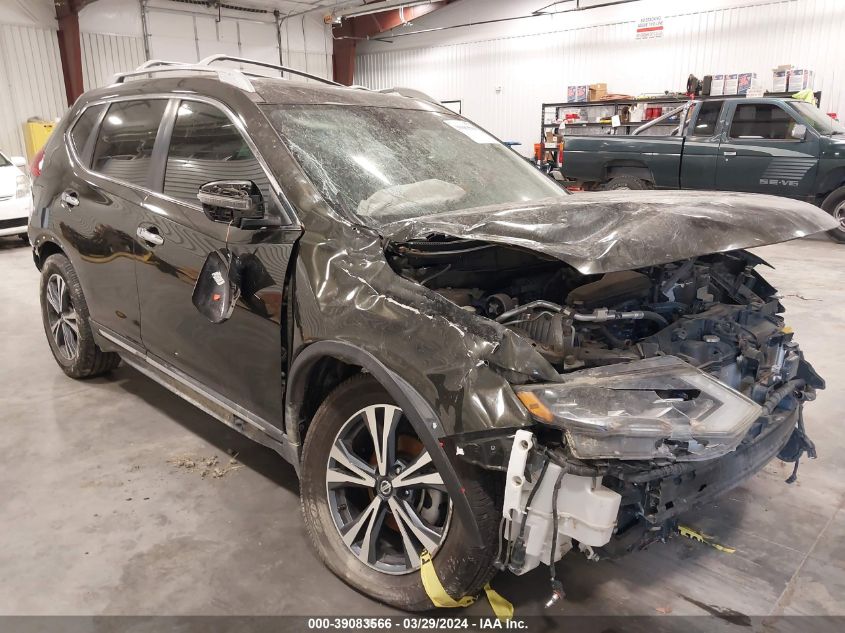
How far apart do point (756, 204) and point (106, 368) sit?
142 inches

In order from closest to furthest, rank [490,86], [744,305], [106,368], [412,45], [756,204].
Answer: [756,204] < [744,305] < [106,368] < [490,86] < [412,45]

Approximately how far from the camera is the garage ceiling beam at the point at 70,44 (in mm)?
12703

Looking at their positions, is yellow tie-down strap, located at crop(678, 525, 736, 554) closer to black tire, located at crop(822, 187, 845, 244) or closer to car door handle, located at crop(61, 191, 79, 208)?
car door handle, located at crop(61, 191, 79, 208)

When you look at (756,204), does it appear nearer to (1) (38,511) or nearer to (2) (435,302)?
(2) (435,302)

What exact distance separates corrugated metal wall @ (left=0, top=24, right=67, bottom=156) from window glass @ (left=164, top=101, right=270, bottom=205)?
40.6ft

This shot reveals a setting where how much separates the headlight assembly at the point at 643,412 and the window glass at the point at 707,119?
29.0 feet

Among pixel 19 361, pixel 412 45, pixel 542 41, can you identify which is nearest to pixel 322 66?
pixel 412 45

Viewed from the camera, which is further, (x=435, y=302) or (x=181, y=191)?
(x=181, y=191)

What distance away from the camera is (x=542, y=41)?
48.8ft

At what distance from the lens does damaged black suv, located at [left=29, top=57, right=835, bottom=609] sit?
1680 mm

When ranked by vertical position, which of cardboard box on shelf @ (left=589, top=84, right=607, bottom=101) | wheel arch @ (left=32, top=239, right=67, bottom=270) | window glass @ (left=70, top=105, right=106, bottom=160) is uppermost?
cardboard box on shelf @ (left=589, top=84, right=607, bottom=101)

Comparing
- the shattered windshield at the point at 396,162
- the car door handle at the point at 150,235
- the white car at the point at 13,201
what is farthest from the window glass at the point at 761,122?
the white car at the point at 13,201

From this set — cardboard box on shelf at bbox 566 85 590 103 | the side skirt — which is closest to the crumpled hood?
the side skirt

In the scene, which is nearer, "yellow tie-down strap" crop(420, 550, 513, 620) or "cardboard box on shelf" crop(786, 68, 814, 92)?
"yellow tie-down strap" crop(420, 550, 513, 620)
